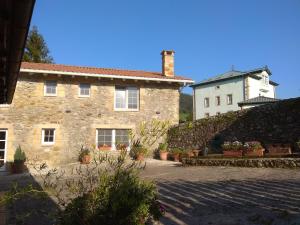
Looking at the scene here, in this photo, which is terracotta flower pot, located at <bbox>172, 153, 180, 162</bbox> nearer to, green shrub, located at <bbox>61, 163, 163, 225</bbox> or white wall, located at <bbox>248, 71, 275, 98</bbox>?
green shrub, located at <bbox>61, 163, 163, 225</bbox>

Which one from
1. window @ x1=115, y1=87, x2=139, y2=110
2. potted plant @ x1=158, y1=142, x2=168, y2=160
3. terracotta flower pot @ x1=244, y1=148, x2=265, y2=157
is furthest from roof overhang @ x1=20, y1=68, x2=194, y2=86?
terracotta flower pot @ x1=244, y1=148, x2=265, y2=157

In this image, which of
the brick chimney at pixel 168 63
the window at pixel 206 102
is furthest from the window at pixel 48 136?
the window at pixel 206 102

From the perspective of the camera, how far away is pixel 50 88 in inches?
693

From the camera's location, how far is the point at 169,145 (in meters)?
19.7

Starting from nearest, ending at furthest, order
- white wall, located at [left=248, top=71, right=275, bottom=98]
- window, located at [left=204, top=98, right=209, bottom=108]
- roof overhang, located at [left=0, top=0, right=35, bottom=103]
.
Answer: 1. roof overhang, located at [left=0, top=0, right=35, bottom=103]
2. white wall, located at [left=248, top=71, right=275, bottom=98]
3. window, located at [left=204, top=98, right=209, bottom=108]

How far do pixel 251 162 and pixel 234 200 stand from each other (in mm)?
6355

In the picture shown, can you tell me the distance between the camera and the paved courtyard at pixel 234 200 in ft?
16.8

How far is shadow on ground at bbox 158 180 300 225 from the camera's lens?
5.10 metres

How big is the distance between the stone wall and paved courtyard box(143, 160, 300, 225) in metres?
5.44

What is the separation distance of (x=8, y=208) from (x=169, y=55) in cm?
1555

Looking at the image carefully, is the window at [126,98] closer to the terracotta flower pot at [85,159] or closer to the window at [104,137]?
the window at [104,137]

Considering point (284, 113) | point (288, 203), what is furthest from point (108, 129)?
point (288, 203)

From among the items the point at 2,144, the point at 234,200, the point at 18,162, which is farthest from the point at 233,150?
the point at 2,144

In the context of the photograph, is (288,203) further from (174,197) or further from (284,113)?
(284,113)
